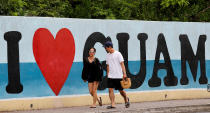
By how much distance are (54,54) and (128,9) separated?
10067 mm

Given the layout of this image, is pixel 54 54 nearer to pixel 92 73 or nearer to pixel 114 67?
pixel 92 73

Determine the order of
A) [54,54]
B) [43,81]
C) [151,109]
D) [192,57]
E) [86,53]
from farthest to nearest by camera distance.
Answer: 1. [192,57]
2. [86,53]
3. [54,54]
4. [43,81]
5. [151,109]

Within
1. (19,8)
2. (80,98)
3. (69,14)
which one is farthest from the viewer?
(69,14)

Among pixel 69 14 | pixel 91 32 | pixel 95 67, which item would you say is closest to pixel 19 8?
pixel 69 14

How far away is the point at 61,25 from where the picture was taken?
1239 centimetres

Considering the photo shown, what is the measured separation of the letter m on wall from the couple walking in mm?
3398

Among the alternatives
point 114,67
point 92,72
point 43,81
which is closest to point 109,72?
point 114,67

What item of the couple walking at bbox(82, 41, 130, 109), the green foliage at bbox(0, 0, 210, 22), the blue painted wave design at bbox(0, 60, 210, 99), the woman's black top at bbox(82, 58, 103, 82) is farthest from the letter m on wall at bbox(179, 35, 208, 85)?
the green foliage at bbox(0, 0, 210, 22)

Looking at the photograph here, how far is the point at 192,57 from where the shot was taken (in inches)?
580

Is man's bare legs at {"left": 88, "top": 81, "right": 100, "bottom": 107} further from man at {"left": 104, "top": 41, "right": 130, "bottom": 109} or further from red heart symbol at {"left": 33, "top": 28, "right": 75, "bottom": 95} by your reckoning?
red heart symbol at {"left": 33, "top": 28, "right": 75, "bottom": 95}

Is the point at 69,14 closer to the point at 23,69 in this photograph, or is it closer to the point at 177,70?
the point at 177,70

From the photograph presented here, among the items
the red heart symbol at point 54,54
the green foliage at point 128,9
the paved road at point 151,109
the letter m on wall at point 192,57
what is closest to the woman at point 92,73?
the paved road at point 151,109

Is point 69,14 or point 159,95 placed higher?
point 69,14

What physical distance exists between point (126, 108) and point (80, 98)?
1522mm
